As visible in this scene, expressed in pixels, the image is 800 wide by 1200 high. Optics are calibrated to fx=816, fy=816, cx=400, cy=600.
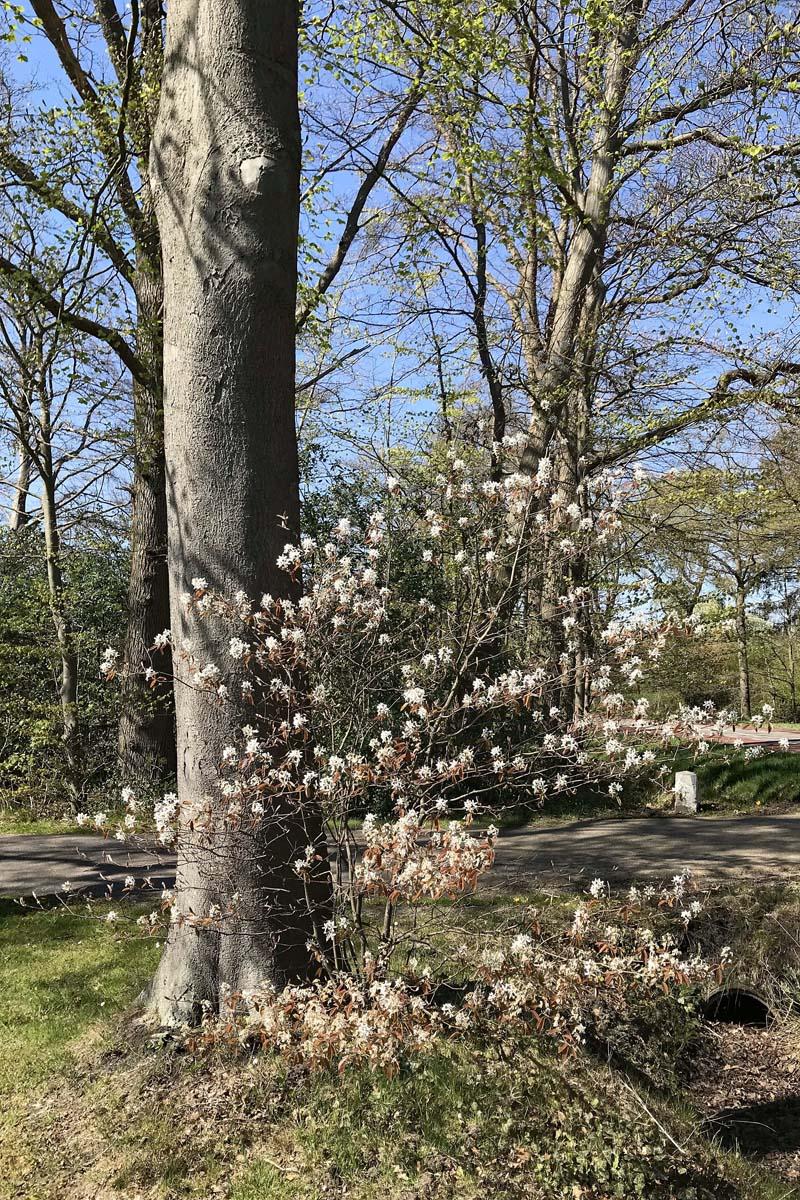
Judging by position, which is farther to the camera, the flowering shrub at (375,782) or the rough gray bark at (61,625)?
the rough gray bark at (61,625)

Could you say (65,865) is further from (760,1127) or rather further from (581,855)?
(760,1127)

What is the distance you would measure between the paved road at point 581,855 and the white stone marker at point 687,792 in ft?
2.87

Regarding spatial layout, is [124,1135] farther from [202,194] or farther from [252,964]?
[202,194]

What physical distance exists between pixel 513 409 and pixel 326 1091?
10877 mm

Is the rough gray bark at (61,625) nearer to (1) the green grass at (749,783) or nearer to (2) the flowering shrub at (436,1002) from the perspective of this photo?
(2) the flowering shrub at (436,1002)

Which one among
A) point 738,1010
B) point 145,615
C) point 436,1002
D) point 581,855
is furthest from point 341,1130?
point 145,615

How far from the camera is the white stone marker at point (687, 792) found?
942 cm

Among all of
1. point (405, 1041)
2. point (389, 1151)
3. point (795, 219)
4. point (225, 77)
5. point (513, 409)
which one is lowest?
point (389, 1151)

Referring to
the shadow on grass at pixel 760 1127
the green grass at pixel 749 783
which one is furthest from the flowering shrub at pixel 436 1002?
the green grass at pixel 749 783

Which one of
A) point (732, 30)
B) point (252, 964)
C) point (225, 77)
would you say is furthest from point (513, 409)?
point (252, 964)

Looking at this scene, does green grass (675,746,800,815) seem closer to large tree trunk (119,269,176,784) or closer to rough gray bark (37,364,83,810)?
large tree trunk (119,269,176,784)

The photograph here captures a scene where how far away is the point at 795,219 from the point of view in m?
9.86

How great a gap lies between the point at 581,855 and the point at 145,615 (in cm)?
544

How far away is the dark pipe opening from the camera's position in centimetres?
521
